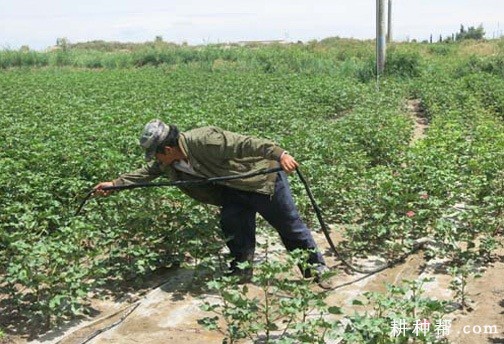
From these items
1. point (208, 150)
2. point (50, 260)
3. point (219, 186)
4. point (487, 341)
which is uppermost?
point (208, 150)

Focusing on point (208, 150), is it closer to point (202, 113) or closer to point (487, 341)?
point (487, 341)

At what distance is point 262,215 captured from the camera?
4.75 meters

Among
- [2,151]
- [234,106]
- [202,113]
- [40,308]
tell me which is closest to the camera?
[40,308]

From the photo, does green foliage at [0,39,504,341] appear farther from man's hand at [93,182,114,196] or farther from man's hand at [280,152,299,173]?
man's hand at [280,152,299,173]

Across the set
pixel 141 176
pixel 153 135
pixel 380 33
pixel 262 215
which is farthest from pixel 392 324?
pixel 380 33

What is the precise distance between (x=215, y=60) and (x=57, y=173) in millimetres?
23388

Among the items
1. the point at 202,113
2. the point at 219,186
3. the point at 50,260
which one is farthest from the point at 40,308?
the point at 202,113

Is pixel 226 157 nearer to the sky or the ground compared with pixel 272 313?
nearer to the sky

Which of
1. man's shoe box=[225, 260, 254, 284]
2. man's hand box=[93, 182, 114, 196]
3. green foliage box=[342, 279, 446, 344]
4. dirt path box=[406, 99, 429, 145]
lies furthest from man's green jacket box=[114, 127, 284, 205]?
dirt path box=[406, 99, 429, 145]

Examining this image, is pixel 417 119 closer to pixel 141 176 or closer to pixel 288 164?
pixel 141 176

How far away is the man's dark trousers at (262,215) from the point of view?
15.3 feet

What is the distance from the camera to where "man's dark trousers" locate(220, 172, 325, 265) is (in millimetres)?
4668

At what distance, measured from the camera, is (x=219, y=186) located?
478 cm

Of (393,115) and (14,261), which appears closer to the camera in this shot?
(14,261)
